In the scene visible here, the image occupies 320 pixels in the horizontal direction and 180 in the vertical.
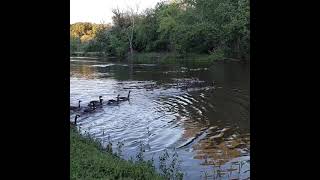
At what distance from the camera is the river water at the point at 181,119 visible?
44.2 feet

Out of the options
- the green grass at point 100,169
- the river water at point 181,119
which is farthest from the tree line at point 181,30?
the green grass at point 100,169

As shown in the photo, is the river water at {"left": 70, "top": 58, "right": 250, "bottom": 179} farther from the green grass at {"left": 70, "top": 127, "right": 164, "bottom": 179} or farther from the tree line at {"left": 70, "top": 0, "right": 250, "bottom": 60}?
the tree line at {"left": 70, "top": 0, "right": 250, "bottom": 60}

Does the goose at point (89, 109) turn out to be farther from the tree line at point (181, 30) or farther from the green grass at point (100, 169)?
the tree line at point (181, 30)

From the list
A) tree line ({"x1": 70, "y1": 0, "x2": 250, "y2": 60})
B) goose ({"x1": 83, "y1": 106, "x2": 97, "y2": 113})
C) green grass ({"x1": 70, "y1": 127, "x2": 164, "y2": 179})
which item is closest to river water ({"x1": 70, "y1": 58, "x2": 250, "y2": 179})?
goose ({"x1": 83, "y1": 106, "x2": 97, "y2": 113})

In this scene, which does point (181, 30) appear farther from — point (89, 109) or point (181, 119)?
point (181, 119)

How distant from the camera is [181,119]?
20.7 m

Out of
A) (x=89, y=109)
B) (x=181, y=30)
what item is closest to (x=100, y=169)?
(x=89, y=109)

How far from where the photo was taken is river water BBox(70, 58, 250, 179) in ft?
44.2

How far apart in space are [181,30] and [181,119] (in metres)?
40.0

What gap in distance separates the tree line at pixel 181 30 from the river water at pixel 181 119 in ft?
28.8
